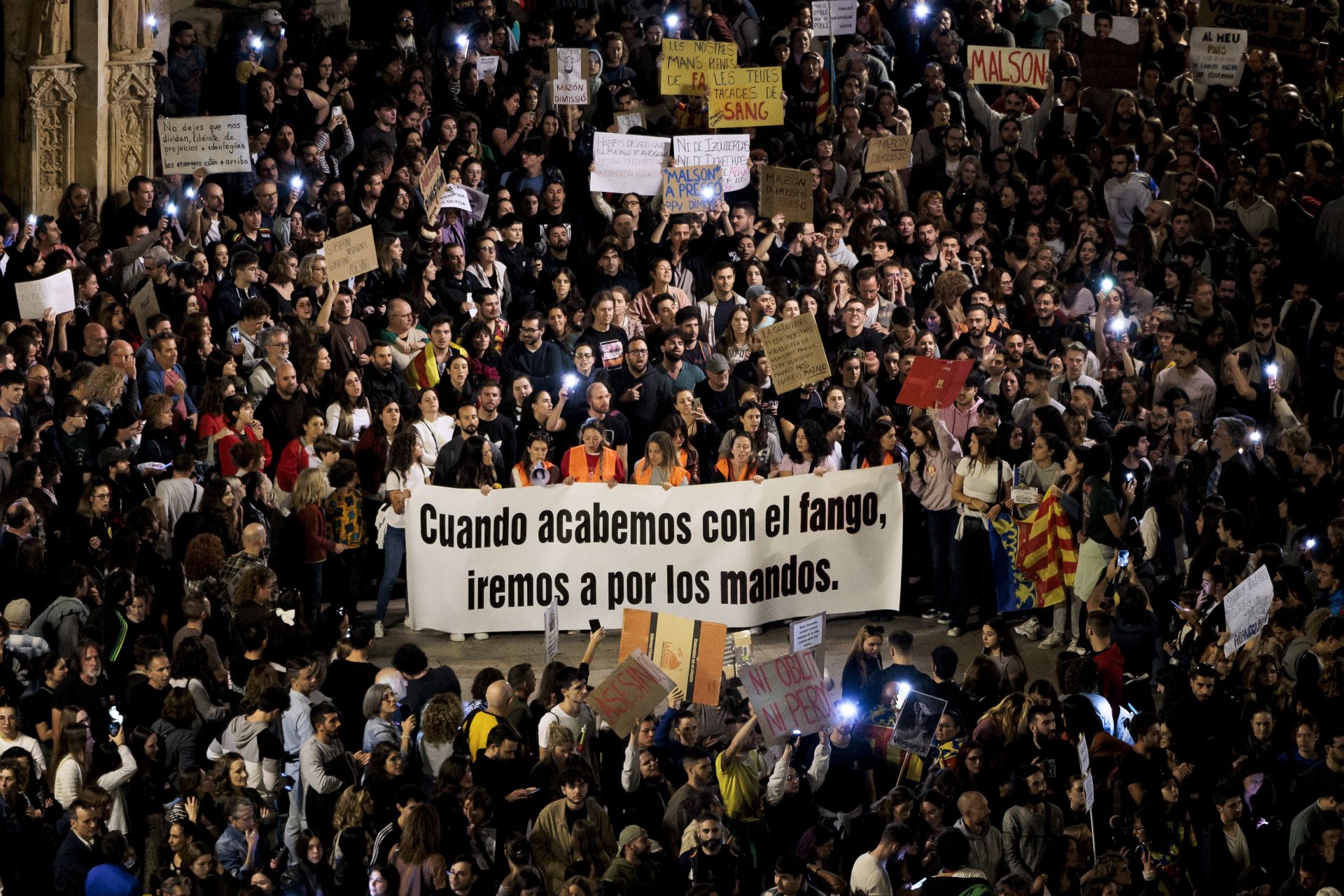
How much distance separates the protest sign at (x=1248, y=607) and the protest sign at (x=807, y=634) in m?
2.31

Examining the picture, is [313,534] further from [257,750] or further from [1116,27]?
[1116,27]

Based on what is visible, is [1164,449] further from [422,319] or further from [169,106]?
[169,106]

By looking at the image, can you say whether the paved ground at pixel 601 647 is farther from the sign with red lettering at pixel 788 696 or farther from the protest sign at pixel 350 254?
the sign with red lettering at pixel 788 696

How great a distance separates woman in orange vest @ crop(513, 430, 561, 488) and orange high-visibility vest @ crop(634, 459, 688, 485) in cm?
54

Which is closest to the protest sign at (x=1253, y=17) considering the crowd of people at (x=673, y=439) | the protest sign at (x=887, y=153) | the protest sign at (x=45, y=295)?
the crowd of people at (x=673, y=439)

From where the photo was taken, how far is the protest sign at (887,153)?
65.3 feet

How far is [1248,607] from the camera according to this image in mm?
12664

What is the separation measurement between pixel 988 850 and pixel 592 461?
16.4ft

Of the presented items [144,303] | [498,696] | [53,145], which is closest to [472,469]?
[144,303]

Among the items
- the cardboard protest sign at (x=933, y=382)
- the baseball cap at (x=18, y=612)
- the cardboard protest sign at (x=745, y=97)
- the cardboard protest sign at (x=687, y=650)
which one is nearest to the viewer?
the cardboard protest sign at (x=687, y=650)

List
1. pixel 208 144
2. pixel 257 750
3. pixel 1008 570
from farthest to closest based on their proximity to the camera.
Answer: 1. pixel 208 144
2. pixel 1008 570
3. pixel 257 750

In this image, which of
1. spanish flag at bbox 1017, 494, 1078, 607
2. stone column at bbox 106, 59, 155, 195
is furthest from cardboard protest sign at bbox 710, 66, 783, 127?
spanish flag at bbox 1017, 494, 1078, 607

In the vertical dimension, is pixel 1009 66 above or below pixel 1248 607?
above

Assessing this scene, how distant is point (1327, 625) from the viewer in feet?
41.9
